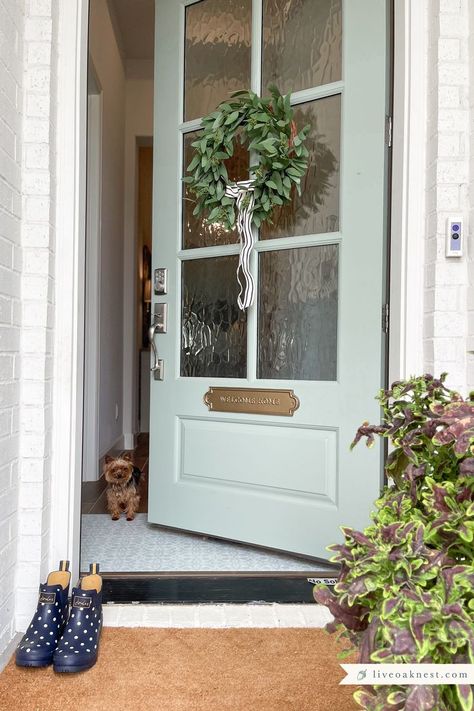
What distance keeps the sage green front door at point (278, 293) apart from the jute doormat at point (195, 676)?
0.58 meters

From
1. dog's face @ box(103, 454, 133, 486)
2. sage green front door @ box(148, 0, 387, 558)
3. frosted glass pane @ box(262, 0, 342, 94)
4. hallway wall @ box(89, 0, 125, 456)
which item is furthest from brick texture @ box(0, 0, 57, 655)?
hallway wall @ box(89, 0, 125, 456)

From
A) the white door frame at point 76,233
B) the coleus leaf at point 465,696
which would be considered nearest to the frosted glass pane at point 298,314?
the white door frame at point 76,233

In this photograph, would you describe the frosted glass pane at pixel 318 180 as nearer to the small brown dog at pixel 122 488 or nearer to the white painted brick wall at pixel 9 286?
the white painted brick wall at pixel 9 286

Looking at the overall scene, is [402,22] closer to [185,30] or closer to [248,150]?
[248,150]

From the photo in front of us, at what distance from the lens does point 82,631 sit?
1425 mm

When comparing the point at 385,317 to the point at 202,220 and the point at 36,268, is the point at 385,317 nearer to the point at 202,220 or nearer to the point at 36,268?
the point at 202,220

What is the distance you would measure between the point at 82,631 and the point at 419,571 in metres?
1.07

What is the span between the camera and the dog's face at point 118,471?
2.83 metres

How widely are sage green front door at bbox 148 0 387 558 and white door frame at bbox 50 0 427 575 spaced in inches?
8.6

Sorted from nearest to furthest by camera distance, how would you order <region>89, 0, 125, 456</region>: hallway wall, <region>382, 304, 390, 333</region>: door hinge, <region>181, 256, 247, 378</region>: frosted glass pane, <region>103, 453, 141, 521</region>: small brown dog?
<region>382, 304, 390, 333</region>: door hinge < <region>181, 256, 247, 378</region>: frosted glass pane < <region>103, 453, 141, 521</region>: small brown dog < <region>89, 0, 125, 456</region>: hallway wall

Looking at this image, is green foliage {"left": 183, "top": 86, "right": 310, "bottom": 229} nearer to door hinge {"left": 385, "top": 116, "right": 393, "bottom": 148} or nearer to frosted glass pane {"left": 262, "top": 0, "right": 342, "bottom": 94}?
frosted glass pane {"left": 262, "top": 0, "right": 342, "bottom": 94}

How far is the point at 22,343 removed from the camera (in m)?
1.61

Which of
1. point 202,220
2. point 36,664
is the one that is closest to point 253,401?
point 202,220

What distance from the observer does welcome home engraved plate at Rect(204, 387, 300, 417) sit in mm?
2121
